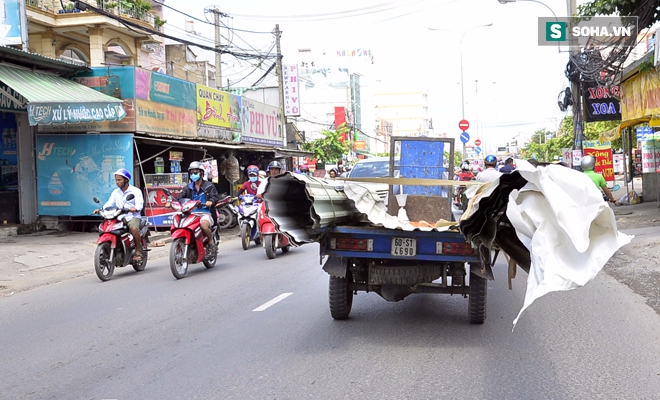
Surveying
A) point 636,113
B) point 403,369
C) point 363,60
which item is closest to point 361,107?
point 363,60

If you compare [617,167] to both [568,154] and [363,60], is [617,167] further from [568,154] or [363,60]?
[363,60]

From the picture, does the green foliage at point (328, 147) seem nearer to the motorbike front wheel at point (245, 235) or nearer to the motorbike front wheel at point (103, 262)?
the motorbike front wheel at point (245, 235)

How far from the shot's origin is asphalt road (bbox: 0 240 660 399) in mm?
4992

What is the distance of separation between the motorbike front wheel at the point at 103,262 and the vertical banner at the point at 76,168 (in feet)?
23.8

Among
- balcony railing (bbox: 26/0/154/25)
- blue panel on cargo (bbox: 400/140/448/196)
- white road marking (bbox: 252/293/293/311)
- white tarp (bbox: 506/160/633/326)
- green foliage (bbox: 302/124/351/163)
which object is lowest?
white road marking (bbox: 252/293/293/311)

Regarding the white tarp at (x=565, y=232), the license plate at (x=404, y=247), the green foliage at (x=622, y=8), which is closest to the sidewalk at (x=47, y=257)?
the license plate at (x=404, y=247)

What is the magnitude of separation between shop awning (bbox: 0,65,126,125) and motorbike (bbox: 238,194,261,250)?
4.17 m

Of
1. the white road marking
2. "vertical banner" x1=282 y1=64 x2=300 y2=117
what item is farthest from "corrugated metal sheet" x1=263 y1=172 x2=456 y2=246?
"vertical banner" x1=282 y1=64 x2=300 y2=117

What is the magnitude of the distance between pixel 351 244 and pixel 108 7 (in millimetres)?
23771

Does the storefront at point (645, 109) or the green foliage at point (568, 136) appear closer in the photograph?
the storefront at point (645, 109)

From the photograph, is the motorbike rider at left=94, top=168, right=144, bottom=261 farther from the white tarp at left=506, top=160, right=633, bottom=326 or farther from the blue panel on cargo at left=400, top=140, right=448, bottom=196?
the white tarp at left=506, top=160, right=633, bottom=326

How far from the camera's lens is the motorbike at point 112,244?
423 inches

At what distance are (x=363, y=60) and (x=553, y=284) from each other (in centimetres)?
9278

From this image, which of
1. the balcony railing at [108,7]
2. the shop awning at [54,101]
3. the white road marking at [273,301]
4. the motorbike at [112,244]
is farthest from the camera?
the balcony railing at [108,7]
